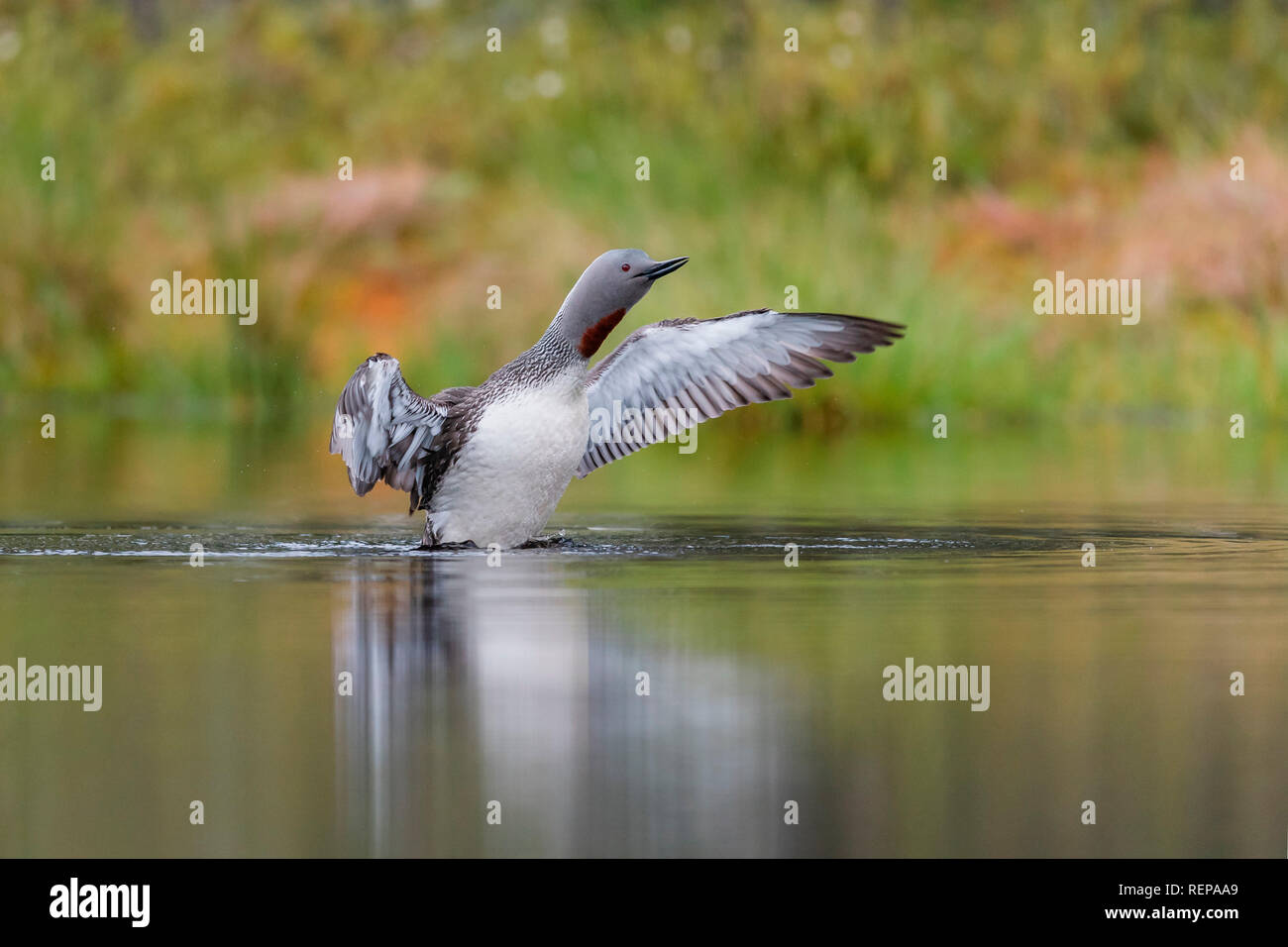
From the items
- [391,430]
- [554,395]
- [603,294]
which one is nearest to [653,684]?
[554,395]

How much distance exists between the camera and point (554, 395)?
31.4ft

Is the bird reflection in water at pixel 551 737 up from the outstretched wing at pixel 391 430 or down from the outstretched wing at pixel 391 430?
down

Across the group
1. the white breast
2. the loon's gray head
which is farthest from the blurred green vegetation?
the white breast

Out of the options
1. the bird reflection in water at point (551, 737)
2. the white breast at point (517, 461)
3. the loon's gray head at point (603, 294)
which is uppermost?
the loon's gray head at point (603, 294)

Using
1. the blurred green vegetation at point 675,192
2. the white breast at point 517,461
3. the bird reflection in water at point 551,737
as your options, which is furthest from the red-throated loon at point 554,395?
the blurred green vegetation at point 675,192

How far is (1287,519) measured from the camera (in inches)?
446

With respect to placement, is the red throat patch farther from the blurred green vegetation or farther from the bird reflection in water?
the blurred green vegetation

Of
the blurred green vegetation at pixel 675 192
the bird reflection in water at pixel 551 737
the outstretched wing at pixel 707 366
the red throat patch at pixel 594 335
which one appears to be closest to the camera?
the bird reflection in water at pixel 551 737

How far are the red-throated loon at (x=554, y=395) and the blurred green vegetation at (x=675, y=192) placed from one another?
927 centimetres

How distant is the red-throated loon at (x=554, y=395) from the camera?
9484mm

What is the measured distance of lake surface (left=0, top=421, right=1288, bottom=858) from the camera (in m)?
4.86

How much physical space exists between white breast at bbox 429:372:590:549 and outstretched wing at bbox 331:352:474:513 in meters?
0.14

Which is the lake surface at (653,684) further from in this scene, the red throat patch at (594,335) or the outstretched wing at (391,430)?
the red throat patch at (594,335)

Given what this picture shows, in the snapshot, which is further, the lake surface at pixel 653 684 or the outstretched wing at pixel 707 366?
the outstretched wing at pixel 707 366
